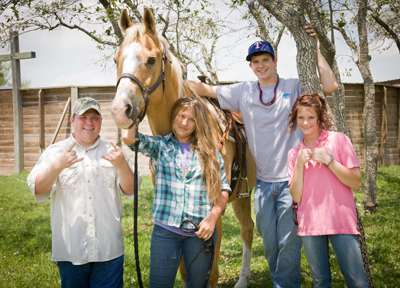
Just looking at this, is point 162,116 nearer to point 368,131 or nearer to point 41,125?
point 368,131

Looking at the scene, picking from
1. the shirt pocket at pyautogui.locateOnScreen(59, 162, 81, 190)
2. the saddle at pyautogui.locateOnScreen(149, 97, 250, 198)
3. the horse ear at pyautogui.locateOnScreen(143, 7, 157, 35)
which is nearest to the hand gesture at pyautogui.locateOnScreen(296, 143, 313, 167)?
the saddle at pyautogui.locateOnScreen(149, 97, 250, 198)

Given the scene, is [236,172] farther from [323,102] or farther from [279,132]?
[323,102]

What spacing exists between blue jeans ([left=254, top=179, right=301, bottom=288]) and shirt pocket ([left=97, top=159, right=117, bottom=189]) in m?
1.21

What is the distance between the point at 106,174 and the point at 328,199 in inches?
61.6

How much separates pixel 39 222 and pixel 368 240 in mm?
5868

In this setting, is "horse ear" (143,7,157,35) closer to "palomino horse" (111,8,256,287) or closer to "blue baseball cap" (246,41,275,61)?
"palomino horse" (111,8,256,287)

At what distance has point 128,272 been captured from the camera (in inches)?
139

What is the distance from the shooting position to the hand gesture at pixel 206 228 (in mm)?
1836

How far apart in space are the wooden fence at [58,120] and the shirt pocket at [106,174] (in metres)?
7.85

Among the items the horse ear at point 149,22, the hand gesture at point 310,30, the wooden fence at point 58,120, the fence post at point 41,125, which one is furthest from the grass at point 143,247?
the wooden fence at point 58,120

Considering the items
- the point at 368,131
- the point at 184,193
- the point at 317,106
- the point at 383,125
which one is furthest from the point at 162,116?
the point at 383,125

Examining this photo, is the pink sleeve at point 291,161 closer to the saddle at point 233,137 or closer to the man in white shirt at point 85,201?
the saddle at point 233,137

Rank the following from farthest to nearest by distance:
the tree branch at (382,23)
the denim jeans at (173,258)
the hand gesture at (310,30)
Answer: the tree branch at (382,23)
the hand gesture at (310,30)
the denim jeans at (173,258)

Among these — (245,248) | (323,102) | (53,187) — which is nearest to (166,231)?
(53,187)
